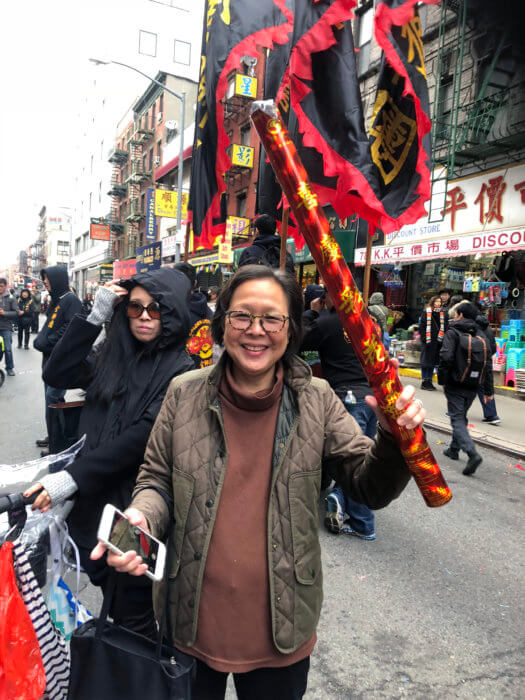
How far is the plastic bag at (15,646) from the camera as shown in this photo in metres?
1.58

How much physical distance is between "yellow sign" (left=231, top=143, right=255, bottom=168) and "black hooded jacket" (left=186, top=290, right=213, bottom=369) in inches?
772

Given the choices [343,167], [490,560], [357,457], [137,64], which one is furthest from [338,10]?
[137,64]

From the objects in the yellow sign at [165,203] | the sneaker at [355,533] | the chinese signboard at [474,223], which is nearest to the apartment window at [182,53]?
the yellow sign at [165,203]

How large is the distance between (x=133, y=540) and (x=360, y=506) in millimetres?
3267

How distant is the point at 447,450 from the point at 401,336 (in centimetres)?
849

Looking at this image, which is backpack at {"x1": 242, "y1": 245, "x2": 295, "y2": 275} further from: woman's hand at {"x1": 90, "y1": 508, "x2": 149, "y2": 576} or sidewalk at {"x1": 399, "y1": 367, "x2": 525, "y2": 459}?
sidewalk at {"x1": 399, "y1": 367, "x2": 525, "y2": 459}

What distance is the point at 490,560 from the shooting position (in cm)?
407

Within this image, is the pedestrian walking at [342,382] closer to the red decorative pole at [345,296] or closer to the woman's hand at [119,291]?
the woman's hand at [119,291]

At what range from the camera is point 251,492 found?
162cm

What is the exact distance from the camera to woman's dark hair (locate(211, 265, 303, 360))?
1745 mm

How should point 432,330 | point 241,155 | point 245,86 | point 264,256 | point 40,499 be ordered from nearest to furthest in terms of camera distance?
1. point 40,499
2. point 264,256
3. point 432,330
4. point 241,155
5. point 245,86

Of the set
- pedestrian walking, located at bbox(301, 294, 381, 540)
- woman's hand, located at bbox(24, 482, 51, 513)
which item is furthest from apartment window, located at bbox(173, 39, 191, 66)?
woman's hand, located at bbox(24, 482, 51, 513)

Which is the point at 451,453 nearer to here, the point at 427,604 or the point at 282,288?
the point at 427,604

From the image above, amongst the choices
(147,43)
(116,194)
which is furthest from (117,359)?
(147,43)
